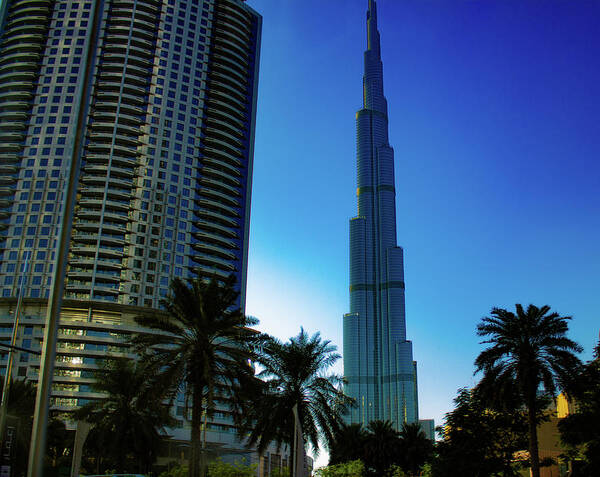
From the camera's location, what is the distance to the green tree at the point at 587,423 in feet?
102

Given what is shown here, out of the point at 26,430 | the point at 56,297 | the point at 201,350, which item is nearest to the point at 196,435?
the point at 201,350

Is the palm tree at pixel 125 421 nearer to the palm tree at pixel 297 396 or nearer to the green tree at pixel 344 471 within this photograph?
the palm tree at pixel 297 396

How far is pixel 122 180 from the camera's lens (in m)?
120

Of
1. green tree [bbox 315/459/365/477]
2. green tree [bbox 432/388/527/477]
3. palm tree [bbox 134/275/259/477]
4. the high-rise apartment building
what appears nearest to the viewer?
palm tree [bbox 134/275/259/477]

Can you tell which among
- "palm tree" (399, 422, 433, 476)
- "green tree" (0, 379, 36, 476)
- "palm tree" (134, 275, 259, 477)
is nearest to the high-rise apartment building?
"palm tree" (399, 422, 433, 476)

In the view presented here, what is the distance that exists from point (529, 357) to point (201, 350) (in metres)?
19.1

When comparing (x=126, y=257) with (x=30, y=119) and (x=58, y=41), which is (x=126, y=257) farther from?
(x=58, y=41)

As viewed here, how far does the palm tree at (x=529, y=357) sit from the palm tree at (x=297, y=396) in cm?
895

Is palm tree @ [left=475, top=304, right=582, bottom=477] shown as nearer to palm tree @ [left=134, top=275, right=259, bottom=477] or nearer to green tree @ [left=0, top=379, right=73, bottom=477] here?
palm tree @ [left=134, top=275, right=259, bottom=477]

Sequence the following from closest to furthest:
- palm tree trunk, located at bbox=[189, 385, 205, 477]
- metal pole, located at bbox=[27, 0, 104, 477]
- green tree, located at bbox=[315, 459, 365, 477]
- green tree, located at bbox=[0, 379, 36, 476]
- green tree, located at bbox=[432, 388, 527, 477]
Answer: metal pole, located at bbox=[27, 0, 104, 477]
palm tree trunk, located at bbox=[189, 385, 205, 477]
green tree, located at bbox=[432, 388, 527, 477]
green tree, located at bbox=[0, 379, 36, 476]
green tree, located at bbox=[315, 459, 365, 477]

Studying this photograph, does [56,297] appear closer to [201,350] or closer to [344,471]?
[201,350]

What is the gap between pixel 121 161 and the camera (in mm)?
121250

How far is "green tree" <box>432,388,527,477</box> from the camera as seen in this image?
39.3m

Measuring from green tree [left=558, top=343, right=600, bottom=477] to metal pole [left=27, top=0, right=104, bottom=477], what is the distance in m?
28.1
